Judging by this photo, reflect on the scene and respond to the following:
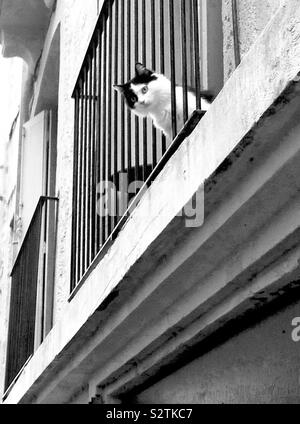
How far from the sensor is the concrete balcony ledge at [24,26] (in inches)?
310

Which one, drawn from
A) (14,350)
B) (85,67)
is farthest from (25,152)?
(85,67)

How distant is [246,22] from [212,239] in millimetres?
1229

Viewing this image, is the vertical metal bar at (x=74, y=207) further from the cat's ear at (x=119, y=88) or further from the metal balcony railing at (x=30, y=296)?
the metal balcony railing at (x=30, y=296)

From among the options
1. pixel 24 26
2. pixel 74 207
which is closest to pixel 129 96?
pixel 74 207

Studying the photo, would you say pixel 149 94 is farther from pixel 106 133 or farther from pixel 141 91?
pixel 106 133

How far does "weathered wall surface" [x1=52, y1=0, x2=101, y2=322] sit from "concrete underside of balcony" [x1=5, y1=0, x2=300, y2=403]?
1.86 meters

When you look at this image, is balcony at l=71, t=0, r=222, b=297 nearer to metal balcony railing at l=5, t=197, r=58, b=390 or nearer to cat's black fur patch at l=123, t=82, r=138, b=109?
cat's black fur patch at l=123, t=82, r=138, b=109

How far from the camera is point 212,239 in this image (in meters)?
2.39

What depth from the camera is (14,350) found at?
626 cm

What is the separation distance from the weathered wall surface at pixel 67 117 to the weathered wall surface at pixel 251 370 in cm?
224

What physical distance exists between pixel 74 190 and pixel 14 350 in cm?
216

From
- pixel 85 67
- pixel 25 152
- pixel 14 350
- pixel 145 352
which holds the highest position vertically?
pixel 25 152

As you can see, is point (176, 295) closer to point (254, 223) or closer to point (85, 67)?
point (254, 223)

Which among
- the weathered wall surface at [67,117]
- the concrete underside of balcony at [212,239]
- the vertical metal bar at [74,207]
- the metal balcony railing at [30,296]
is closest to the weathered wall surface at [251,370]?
the concrete underside of balcony at [212,239]
